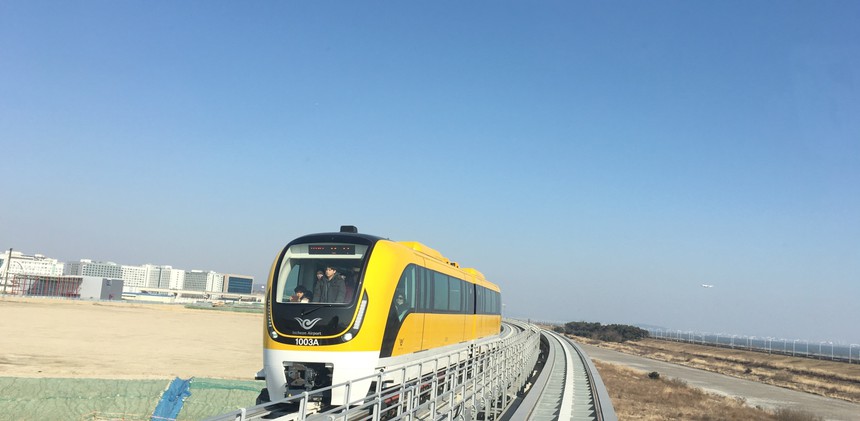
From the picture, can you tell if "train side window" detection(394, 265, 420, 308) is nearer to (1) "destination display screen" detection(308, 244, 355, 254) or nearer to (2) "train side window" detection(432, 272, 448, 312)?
(1) "destination display screen" detection(308, 244, 355, 254)

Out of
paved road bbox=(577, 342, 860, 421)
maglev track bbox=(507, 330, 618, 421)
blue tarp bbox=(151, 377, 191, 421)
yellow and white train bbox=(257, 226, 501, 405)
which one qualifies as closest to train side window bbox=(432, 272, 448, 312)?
yellow and white train bbox=(257, 226, 501, 405)

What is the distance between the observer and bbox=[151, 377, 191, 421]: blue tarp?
24.8 m

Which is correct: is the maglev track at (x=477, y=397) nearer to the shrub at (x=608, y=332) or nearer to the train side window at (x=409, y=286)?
the train side window at (x=409, y=286)

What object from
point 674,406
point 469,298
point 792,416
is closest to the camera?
point 469,298

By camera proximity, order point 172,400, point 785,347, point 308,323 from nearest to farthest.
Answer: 1. point 308,323
2. point 172,400
3. point 785,347

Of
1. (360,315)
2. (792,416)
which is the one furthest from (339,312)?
(792,416)

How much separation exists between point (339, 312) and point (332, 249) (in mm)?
1556

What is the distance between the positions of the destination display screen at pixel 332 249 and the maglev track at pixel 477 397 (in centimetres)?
246

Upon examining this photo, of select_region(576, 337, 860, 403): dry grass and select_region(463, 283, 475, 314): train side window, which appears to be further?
select_region(576, 337, 860, 403): dry grass

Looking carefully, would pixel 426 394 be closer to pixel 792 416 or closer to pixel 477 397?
pixel 477 397

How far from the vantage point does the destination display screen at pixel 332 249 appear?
1220 centimetres

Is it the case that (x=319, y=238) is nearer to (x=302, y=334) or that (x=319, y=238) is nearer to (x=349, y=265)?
(x=349, y=265)

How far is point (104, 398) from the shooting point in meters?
26.7

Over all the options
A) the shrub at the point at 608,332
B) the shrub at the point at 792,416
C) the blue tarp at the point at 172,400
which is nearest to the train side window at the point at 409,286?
the blue tarp at the point at 172,400
